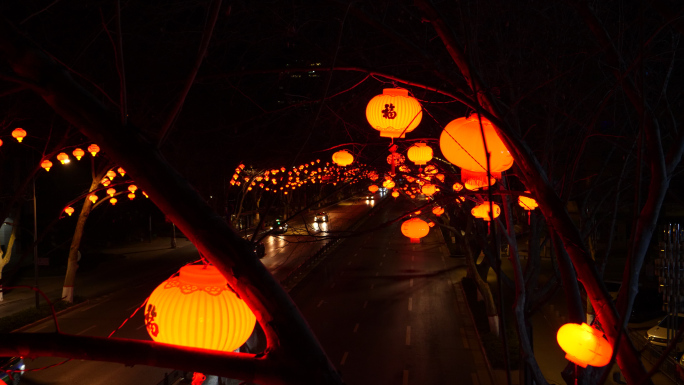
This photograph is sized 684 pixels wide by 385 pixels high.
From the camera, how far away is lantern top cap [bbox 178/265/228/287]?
384 cm

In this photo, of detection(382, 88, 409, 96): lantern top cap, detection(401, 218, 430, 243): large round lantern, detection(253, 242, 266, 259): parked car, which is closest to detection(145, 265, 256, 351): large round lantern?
detection(253, 242, 266, 259): parked car

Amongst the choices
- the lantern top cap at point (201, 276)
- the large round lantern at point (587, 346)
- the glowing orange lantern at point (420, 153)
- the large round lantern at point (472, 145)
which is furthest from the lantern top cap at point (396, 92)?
the glowing orange lantern at point (420, 153)

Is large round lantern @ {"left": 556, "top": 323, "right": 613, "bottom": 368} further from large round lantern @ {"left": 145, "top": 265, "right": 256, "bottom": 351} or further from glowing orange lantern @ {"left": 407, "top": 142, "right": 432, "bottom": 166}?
glowing orange lantern @ {"left": 407, "top": 142, "right": 432, "bottom": 166}

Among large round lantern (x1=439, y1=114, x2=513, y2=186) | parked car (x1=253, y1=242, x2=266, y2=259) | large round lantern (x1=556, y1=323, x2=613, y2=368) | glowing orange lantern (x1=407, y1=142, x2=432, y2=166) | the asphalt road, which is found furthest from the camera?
the asphalt road

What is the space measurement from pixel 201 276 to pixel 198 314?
29 cm

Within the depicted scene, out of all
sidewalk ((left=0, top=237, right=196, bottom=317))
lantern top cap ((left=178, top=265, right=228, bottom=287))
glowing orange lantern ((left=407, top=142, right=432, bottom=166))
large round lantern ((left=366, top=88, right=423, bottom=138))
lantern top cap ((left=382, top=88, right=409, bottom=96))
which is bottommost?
sidewalk ((left=0, top=237, right=196, bottom=317))

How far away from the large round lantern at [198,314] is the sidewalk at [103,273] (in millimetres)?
16744

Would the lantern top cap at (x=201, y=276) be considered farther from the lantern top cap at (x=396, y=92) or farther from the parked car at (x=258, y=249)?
the lantern top cap at (x=396, y=92)

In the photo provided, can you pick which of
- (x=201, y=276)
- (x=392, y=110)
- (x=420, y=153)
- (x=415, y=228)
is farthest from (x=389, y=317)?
(x=201, y=276)

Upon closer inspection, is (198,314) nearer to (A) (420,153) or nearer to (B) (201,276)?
(B) (201,276)

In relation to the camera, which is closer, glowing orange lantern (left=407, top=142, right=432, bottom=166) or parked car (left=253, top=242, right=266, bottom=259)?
parked car (left=253, top=242, right=266, bottom=259)

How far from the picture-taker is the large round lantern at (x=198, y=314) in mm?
3771

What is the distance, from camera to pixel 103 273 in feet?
88.6

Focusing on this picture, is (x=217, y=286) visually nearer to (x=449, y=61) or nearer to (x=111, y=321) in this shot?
(x=449, y=61)
